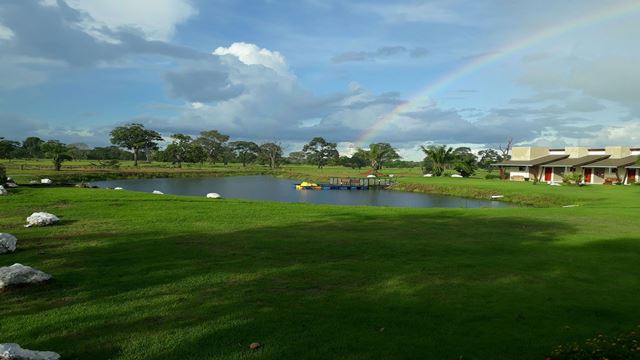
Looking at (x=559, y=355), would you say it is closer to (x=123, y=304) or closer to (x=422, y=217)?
(x=123, y=304)

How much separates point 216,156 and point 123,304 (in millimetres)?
166619

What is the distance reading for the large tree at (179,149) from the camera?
12738 centimetres

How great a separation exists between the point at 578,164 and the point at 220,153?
425 ft

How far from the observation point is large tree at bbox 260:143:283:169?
16438 cm

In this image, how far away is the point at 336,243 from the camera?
14.9 m

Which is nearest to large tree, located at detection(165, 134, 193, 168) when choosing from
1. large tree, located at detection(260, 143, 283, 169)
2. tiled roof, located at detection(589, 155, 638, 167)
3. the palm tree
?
large tree, located at detection(260, 143, 283, 169)

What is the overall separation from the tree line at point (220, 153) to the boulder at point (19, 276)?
241 feet

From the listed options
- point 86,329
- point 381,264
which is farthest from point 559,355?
point 86,329

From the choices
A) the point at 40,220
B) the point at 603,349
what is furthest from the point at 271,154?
the point at 603,349

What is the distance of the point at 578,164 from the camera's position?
215 ft

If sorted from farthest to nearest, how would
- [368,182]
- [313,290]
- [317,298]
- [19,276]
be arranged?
[368,182] < [313,290] < [19,276] < [317,298]

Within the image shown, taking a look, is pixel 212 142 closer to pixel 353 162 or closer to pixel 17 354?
pixel 353 162

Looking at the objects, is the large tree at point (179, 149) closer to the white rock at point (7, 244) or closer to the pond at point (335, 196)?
the pond at point (335, 196)

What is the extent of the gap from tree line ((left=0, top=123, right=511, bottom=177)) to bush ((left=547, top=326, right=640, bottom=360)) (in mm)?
79274
